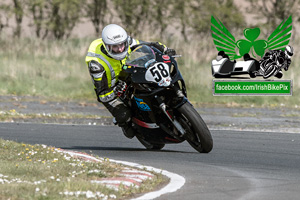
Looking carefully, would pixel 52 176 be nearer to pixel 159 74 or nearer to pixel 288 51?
pixel 159 74

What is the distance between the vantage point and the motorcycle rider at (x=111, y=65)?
1095 centimetres

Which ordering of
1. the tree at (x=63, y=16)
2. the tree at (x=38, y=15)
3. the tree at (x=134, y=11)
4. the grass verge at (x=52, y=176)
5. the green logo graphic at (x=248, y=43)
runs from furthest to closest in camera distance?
the tree at (x=38, y=15) < the tree at (x=63, y=16) < the tree at (x=134, y=11) < the green logo graphic at (x=248, y=43) < the grass verge at (x=52, y=176)

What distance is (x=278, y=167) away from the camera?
33.1 ft

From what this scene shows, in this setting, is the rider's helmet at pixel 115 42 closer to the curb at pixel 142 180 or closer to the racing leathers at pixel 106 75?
the racing leathers at pixel 106 75

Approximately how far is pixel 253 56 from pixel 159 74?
13.9 metres

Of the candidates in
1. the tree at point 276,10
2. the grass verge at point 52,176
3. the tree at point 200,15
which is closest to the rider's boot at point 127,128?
the grass verge at point 52,176

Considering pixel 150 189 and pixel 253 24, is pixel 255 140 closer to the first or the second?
pixel 150 189

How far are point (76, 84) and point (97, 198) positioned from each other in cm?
1767

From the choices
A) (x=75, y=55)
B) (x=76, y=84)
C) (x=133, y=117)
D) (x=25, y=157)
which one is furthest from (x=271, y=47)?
(x=25, y=157)

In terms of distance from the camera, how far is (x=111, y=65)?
1119 cm

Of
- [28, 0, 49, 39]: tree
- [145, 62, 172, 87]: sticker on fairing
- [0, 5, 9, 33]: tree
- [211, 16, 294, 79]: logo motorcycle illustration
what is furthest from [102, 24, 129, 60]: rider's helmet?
[0, 5, 9, 33]: tree

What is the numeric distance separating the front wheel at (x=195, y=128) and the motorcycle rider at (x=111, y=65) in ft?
3.65

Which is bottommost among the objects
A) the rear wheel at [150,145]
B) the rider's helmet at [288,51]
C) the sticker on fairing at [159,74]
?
the rear wheel at [150,145]

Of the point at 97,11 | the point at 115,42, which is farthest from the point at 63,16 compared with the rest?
the point at 115,42
